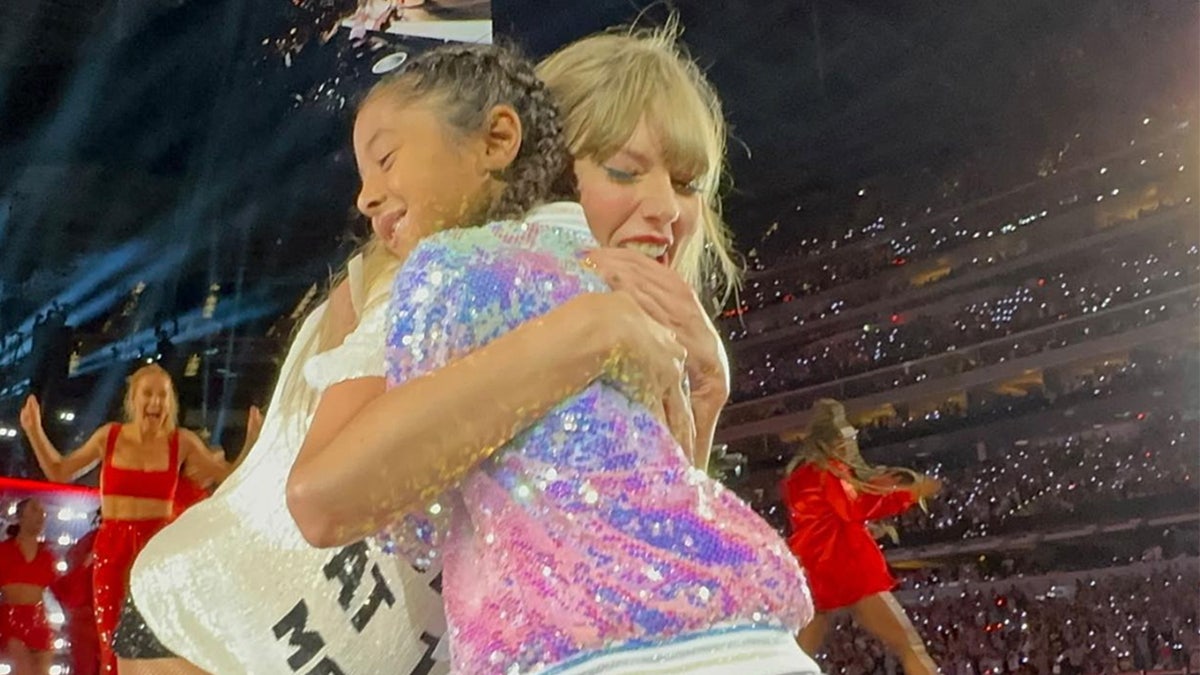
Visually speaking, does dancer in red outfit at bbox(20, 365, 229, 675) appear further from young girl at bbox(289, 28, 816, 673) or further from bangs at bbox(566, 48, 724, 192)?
young girl at bbox(289, 28, 816, 673)

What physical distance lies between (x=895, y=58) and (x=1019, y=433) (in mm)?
1971

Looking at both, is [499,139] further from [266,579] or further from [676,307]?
[266,579]

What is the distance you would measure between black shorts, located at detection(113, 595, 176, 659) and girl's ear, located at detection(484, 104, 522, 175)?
44cm

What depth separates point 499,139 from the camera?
0.65m

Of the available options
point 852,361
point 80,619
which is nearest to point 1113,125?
point 852,361

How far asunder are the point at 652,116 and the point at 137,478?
214cm

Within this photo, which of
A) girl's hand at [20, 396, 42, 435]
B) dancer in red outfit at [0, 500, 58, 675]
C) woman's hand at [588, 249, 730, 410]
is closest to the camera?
woman's hand at [588, 249, 730, 410]

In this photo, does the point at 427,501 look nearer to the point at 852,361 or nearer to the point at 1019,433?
the point at 1019,433

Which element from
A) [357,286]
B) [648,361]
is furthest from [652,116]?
[648,361]

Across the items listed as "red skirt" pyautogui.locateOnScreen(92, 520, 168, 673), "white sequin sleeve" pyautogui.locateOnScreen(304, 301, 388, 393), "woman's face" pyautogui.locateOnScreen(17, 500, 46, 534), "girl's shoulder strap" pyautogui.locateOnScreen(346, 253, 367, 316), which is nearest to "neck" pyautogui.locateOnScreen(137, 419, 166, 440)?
"red skirt" pyautogui.locateOnScreen(92, 520, 168, 673)

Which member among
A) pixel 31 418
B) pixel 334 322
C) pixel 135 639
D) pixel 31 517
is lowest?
pixel 31 517

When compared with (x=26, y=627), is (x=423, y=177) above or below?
above

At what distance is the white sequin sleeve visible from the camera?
2.02ft

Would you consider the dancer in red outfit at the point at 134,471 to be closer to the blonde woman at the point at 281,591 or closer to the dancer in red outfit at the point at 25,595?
the dancer in red outfit at the point at 25,595
